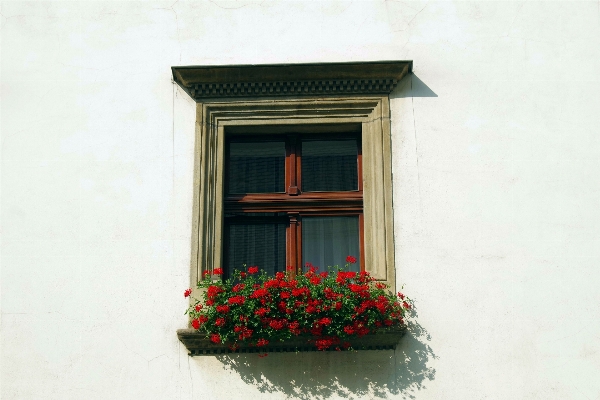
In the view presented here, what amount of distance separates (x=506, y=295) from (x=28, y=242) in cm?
363

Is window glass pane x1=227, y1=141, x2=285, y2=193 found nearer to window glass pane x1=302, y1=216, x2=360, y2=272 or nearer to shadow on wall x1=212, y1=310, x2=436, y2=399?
window glass pane x1=302, y1=216, x2=360, y2=272

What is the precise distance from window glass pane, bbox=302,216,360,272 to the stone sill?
72cm

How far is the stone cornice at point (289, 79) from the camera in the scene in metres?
6.45

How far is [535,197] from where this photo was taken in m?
6.24

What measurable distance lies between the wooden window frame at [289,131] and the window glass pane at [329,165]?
0.15 m

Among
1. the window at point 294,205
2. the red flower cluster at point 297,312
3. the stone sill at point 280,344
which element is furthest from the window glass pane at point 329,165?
the stone sill at point 280,344

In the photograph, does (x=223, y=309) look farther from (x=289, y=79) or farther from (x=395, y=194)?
(x=289, y=79)

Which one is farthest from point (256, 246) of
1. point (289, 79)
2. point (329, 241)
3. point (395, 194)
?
point (289, 79)

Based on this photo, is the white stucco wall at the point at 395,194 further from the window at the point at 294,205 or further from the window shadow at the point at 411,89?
the window at the point at 294,205

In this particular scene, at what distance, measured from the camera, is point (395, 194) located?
625 cm

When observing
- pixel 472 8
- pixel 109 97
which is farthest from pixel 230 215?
pixel 472 8

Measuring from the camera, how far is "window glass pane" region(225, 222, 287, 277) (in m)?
6.39

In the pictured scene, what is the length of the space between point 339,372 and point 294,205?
4.54 feet

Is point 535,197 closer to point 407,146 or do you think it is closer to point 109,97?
point 407,146
